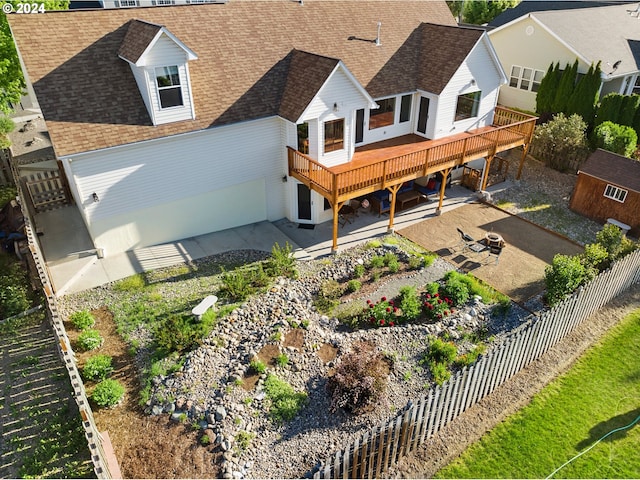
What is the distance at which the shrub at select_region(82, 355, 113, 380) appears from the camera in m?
12.0

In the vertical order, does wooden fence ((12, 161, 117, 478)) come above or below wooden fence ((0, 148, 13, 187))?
below

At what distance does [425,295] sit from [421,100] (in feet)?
35.4

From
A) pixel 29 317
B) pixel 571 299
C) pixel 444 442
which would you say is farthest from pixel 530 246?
pixel 29 317

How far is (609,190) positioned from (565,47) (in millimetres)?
12512

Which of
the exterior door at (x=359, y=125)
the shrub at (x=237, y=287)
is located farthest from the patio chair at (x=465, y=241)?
the shrub at (x=237, y=287)

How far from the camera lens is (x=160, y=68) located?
613 inches

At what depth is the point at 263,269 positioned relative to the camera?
1639 centimetres

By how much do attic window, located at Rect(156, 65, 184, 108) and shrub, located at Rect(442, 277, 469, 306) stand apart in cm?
1140

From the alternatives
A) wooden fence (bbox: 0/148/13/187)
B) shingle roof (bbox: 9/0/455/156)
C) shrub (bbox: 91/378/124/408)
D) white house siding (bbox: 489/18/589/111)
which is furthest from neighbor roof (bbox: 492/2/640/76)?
wooden fence (bbox: 0/148/13/187)

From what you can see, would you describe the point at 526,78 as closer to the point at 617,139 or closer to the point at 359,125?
the point at 617,139

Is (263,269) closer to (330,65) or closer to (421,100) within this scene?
(330,65)

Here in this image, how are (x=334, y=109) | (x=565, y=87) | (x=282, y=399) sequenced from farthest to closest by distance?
1. (x=565, y=87)
2. (x=334, y=109)
3. (x=282, y=399)

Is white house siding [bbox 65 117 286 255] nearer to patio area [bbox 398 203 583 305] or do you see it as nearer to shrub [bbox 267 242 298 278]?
shrub [bbox 267 242 298 278]

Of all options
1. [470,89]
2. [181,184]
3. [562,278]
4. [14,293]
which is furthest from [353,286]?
[470,89]
